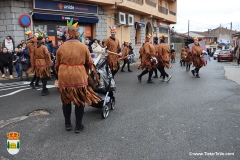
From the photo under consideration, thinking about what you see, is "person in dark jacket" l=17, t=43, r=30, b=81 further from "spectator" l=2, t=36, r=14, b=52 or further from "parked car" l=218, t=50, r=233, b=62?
"parked car" l=218, t=50, r=233, b=62

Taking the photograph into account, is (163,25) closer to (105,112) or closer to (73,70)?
(105,112)

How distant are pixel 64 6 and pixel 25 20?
9.42 feet

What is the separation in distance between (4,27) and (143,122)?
35.9 feet

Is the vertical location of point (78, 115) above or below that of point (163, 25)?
below

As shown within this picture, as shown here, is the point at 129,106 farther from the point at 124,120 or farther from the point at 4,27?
the point at 4,27

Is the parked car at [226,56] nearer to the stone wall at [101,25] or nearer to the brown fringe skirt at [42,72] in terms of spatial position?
the stone wall at [101,25]

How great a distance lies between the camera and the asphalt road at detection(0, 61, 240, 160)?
373cm

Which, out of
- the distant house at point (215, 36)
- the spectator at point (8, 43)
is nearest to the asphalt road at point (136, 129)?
the spectator at point (8, 43)

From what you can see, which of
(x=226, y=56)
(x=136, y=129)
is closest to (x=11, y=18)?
(x=136, y=129)

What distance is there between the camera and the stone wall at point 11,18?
Answer: 13172 mm

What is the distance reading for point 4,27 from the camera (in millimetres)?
13398

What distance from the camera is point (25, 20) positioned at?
1348 cm

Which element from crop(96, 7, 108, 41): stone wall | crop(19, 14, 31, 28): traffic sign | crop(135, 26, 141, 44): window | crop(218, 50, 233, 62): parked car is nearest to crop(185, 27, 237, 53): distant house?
crop(218, 50, 233, 62): parked car

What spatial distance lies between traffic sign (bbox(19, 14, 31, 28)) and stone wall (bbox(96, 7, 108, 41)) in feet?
18.0
